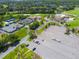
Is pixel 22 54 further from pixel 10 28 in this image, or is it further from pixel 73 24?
pixel 73 24

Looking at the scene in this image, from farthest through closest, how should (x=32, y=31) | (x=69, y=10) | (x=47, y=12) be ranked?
(x=69, y=10) → (x=47, y=12) → (x=32, y=31)

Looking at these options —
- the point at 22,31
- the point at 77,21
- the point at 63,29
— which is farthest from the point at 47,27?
the point at 77,21

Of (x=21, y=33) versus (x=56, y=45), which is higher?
(x=21, y=33)

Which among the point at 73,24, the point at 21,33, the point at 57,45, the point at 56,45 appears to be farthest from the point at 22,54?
the point at 73,24

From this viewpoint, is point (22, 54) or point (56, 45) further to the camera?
point (56, 45)

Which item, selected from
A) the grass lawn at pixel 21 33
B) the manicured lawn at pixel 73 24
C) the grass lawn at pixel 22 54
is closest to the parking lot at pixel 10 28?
the grass lawn at pixel 21 33

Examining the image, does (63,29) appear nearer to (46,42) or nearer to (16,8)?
(46,42)
